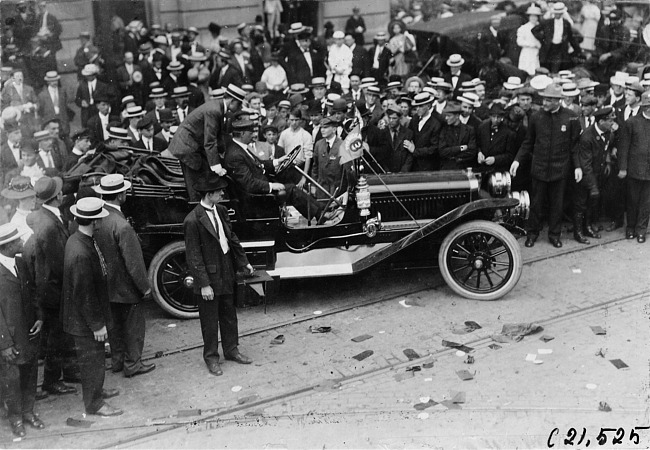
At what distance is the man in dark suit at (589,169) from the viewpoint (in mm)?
10180

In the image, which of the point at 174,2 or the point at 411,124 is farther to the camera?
the point at 174,2

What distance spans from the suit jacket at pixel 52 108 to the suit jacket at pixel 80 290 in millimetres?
7031

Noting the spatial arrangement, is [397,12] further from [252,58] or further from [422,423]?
[422,423]

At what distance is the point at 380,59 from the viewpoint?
15.3 meters

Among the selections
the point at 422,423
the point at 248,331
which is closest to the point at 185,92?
the point at 248,331

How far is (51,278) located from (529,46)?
34.8ft

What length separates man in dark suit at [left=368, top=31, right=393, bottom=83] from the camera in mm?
15188

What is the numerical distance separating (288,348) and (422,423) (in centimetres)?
193

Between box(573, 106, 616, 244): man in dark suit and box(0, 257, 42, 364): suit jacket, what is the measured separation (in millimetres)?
7031

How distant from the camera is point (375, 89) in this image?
39.1 feet

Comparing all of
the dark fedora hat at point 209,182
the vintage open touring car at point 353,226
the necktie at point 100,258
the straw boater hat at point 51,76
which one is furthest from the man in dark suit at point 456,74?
the necktie at point 100,258

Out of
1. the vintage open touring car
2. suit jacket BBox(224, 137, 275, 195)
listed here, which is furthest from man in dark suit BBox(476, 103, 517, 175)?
suit jacket BBox(224, 137, 275, 195)

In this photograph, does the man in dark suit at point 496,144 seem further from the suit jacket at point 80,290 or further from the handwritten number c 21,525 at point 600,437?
the suit jacket at point 80,290

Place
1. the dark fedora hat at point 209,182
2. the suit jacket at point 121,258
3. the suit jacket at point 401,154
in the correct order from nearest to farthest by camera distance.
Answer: the suit jacket at point 121,258 → the dark fedora hat at point 209,182 → the suit jacket at point 401,154
